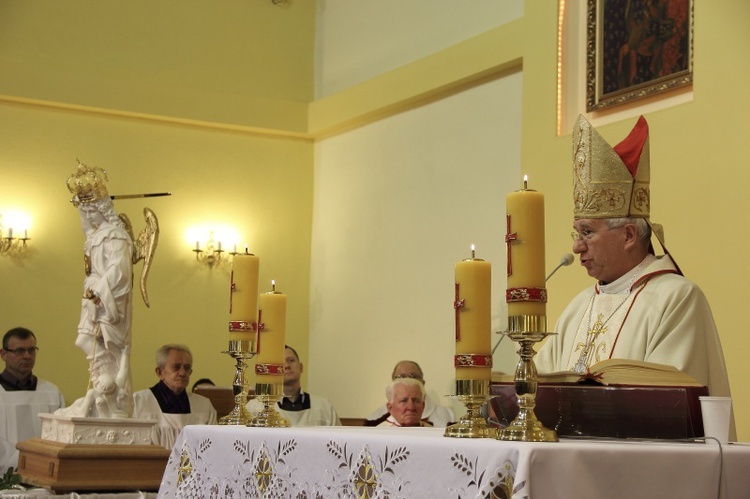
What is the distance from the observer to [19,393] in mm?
9242

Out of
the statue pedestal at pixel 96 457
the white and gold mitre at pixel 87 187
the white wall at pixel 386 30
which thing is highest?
the white wall at pixel 386 30

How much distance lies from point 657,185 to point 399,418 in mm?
2100

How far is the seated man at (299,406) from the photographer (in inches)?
352

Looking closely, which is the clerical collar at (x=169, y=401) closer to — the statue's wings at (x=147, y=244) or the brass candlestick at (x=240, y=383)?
the statue's wings at (x=147, y=244)

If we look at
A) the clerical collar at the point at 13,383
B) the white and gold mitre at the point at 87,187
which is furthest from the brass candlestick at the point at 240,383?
the clerical collar at the point at 13,383

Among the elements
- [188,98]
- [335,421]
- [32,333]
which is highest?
[188,98]

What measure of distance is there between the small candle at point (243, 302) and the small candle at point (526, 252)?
4.80 feet

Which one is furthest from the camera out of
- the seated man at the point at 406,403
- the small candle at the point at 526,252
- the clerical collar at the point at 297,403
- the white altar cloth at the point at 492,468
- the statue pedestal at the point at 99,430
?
the clerical collar at the point at 297,403

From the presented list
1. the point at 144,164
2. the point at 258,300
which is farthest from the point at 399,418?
the point at 144,164

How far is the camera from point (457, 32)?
9609mm

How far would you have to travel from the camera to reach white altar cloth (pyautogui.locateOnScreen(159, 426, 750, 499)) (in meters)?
2.34

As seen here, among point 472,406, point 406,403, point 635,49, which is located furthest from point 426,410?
point 472,406

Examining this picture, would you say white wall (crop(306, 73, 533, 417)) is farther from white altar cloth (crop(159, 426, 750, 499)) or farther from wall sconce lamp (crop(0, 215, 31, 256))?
white altar cloth (crop(159, 426, 750, 499))

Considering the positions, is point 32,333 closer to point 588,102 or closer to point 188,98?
point 188,98
